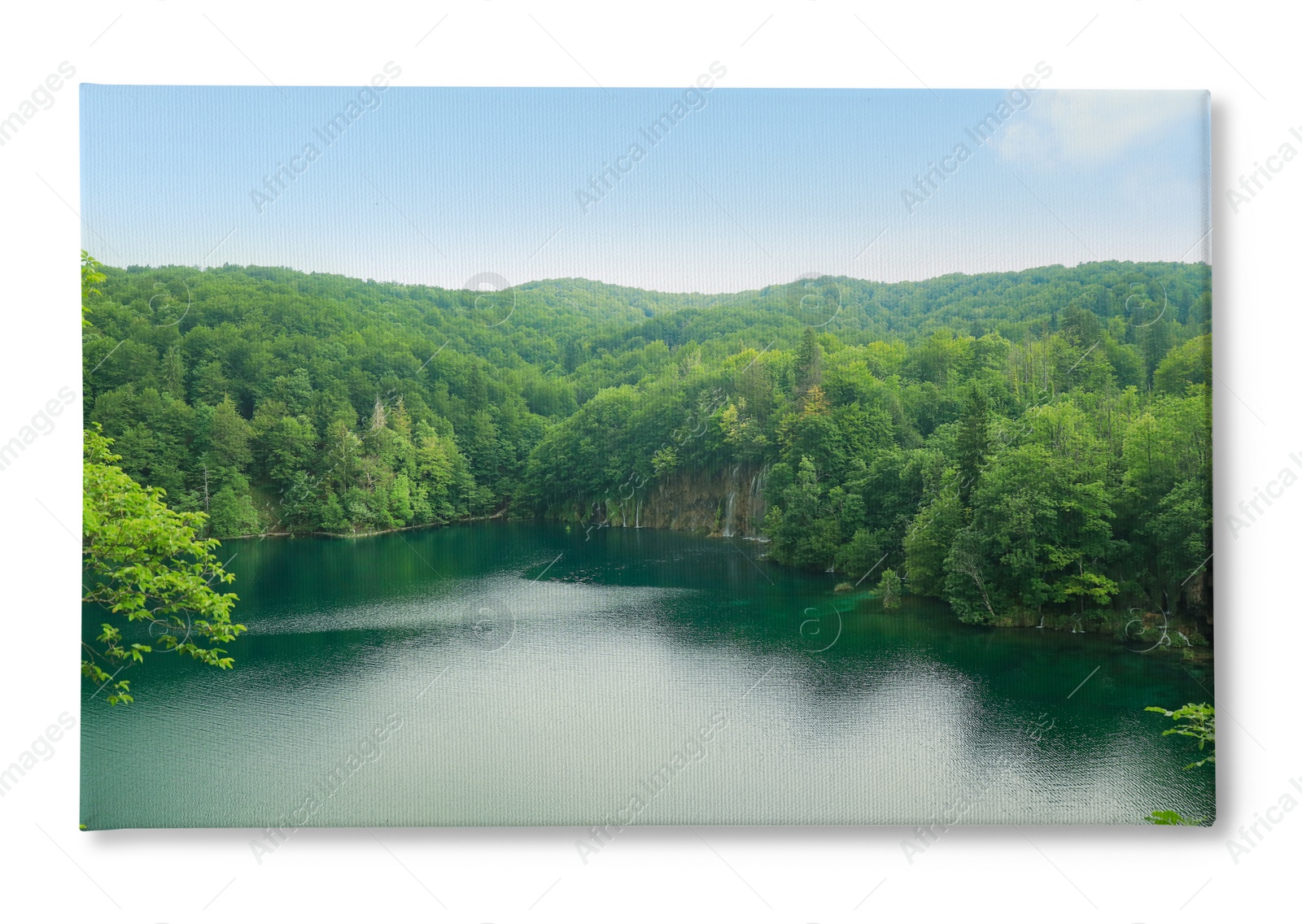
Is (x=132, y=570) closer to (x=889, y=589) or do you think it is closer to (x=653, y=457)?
(x=653, y=457)

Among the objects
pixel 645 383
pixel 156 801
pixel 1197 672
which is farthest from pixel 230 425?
pixel 1197 672

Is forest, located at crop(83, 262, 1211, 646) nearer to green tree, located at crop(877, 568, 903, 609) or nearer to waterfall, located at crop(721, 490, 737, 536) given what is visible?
green tree, located at crop(877, 568, 903, 609)

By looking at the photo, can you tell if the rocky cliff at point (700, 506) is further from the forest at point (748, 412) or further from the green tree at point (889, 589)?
the green tree at point (889, 589)

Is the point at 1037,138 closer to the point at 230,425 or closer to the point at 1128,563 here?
the point at 1128,563
